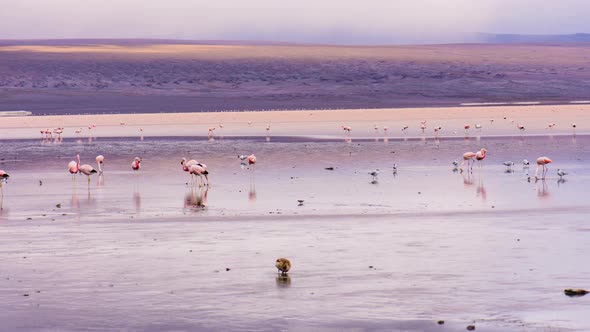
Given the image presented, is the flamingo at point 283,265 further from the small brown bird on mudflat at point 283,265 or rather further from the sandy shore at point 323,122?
the sandy shore at point 323,122

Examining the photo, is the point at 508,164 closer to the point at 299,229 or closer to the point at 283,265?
the point at 299,229

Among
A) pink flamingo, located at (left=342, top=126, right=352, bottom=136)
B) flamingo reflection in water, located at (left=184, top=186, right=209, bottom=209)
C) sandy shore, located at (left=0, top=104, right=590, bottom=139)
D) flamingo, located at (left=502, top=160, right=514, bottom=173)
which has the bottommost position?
flamingo reflection in water, located at (left=184, top=186, right=209, bottom=209)

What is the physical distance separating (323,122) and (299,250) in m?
48.6

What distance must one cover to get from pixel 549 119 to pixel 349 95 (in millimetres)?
41718

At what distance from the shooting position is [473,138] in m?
49.4

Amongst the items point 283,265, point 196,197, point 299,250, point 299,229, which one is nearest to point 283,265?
point 283,265

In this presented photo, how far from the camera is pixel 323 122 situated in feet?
215

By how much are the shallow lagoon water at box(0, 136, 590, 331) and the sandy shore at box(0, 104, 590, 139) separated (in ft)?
76.2

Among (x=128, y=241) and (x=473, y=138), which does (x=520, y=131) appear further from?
(x=128, y=241)

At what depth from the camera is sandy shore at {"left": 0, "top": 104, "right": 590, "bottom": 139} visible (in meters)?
55.2

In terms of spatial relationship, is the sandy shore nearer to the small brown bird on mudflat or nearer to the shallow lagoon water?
the shallow lagoon water

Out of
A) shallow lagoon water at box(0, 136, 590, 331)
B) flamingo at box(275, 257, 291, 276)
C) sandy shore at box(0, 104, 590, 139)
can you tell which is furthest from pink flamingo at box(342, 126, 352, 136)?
flamingo at box(275, 257, 291, 276)

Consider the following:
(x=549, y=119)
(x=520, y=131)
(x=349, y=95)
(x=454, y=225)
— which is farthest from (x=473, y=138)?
(x=349, y=95)

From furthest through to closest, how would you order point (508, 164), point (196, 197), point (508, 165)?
point (508, 165) → point (508, 164) → point (196, 197)
